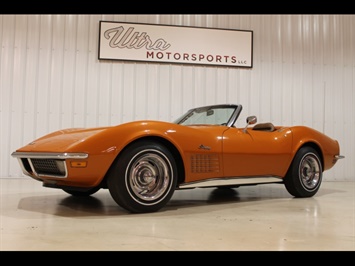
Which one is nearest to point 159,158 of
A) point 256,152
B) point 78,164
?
point 78,164


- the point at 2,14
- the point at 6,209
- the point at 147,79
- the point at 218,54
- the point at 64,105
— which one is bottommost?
the point at 6,209

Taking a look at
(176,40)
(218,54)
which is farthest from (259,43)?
(176,40)

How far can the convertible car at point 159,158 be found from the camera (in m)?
3.10

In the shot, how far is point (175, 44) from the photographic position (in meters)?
7.96

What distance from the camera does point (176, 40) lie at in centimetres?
796

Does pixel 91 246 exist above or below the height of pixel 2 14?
below

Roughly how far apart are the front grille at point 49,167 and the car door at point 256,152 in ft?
5.75

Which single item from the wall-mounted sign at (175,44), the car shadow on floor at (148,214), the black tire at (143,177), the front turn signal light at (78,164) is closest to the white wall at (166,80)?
the wall-mounted sign at (175,44)

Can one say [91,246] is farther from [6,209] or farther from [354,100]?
[354,100]

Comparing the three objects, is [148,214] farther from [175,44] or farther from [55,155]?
[175,44]

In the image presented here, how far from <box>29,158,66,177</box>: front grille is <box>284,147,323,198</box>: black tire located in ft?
9.99

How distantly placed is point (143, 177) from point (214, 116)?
1664 millimetres

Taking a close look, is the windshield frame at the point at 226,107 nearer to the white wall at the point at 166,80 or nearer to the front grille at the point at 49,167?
the front grille at the point at 49,167

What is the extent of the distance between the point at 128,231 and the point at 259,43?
7.00m
